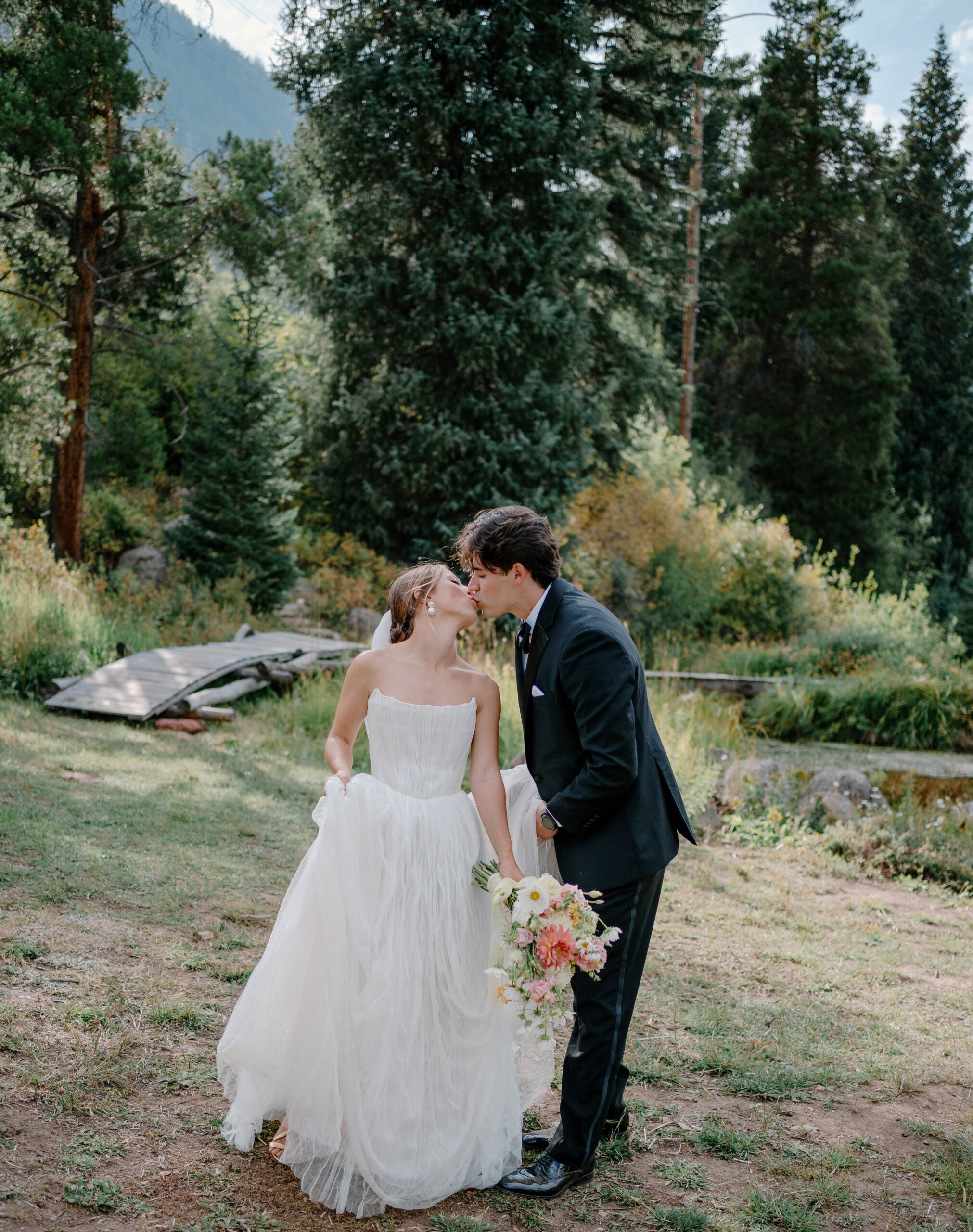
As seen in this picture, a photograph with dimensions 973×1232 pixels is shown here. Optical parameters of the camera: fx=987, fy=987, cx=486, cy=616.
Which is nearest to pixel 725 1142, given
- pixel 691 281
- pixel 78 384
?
pixel 78 384

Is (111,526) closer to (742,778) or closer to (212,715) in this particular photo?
(212,715)

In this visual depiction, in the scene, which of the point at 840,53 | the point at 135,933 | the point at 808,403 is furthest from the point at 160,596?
the point at 840,53

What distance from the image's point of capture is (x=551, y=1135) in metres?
3.16

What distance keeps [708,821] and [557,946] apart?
5248 millimetres

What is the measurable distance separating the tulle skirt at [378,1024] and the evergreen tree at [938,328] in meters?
28.1

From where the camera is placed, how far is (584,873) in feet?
9.28

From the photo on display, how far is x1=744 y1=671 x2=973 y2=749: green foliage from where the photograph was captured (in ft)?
36.7

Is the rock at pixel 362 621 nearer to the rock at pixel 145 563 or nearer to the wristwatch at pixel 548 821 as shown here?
the rock at pixel 145 563

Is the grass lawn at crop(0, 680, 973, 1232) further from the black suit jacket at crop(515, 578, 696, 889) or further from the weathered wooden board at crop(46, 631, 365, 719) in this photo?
the weathered wooden board at crop(46, 631, 365, 719)

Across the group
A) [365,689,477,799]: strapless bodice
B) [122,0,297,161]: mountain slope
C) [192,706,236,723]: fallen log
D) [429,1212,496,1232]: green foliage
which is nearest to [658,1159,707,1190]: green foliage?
[429,1212,496,1232]: green foliage

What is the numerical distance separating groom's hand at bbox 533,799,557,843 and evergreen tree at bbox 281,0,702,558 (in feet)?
36.7

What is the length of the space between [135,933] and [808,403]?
27806 mm

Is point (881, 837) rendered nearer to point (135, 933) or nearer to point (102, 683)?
point (135, 933)

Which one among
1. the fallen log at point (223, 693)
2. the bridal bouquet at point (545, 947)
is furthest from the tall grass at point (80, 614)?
the bridal bouquet at point (545, 947)
